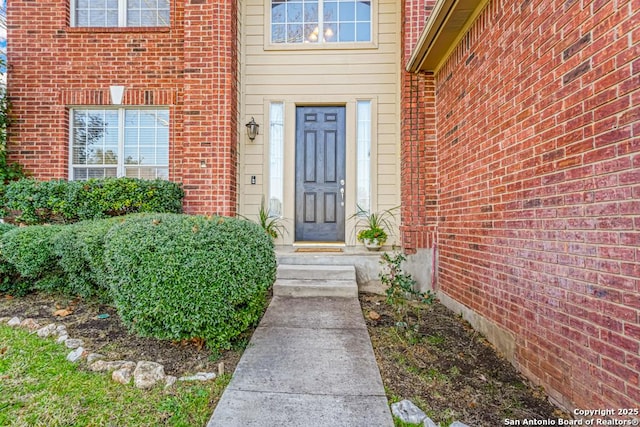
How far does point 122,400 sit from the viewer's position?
1.91m

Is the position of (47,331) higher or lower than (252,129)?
lower

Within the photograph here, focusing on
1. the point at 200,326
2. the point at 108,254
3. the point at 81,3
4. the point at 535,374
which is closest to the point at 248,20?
the point at 81,3

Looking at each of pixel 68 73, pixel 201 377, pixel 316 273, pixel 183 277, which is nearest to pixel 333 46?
pixel 316 273

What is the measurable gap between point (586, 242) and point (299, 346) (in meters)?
1.97

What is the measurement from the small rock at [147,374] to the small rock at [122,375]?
36 mm

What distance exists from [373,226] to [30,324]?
399 cm

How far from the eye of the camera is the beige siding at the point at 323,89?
5168mm

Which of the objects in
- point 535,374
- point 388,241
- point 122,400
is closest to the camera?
point 122,400

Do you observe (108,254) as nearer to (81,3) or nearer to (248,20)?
(248,20)

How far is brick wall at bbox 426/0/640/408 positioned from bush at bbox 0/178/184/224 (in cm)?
401

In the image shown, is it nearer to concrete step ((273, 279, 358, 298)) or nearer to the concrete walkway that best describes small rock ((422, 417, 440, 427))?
the concrete walkway

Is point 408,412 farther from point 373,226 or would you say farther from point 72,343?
point 373,226

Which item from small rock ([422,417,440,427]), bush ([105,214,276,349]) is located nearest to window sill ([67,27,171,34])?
bush ([105,214,276,349])

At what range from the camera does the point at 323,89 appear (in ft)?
17.2
